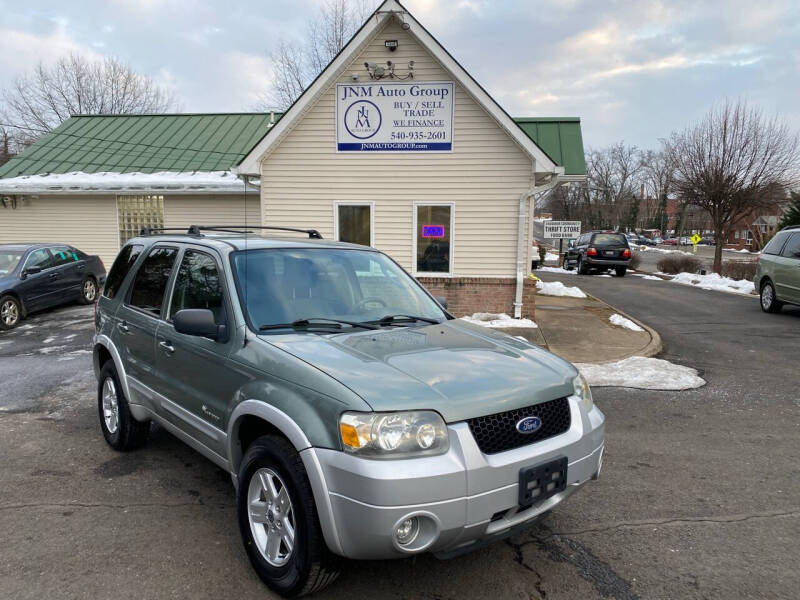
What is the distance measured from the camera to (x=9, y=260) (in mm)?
10844

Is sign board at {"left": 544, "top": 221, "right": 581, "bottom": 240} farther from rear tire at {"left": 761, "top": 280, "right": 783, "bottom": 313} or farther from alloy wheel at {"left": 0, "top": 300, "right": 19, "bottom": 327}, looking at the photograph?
alloy wheel at {"left": 0, "top": 300, "right": 19, "bottom": 327}

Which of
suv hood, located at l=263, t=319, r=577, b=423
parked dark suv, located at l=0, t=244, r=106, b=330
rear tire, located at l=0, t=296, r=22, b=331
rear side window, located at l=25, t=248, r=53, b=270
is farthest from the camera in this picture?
rear side window, located at l=25, t=248, r=53, b=270

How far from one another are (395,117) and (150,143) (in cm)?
951

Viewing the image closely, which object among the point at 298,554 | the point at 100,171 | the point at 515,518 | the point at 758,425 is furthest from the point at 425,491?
the point at 100,171

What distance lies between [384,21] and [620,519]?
9.95m

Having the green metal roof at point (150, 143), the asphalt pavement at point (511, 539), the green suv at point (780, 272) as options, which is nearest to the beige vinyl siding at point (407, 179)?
the green metal roof at point (150, 143)

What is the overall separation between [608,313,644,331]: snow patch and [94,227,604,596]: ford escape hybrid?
7.74m

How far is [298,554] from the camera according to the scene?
8.14 feet

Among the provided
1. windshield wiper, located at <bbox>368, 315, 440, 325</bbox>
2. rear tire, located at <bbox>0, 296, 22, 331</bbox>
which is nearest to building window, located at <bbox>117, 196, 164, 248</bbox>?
rear tire, located at <bbox>0, 296, 22, 331</bbox>

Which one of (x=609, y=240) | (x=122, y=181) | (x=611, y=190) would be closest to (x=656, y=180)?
(x=611, y=190)

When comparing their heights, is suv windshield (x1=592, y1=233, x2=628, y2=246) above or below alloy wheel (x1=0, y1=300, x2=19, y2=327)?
above

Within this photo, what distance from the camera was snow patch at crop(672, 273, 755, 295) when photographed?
18016 millimetres

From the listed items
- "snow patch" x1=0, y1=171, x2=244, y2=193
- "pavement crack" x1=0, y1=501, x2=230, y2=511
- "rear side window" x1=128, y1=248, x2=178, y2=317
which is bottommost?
"pavement crack" x1=0, y1=501, x2=230, y2=511

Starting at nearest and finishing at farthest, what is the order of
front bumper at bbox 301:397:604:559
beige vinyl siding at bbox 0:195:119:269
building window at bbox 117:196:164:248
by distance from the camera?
1. front bumper at bbox 301:397:604:559
2. building window at bbox 117:196:164:248
3. beige vinyl siding at bbox 0:195:119:269
